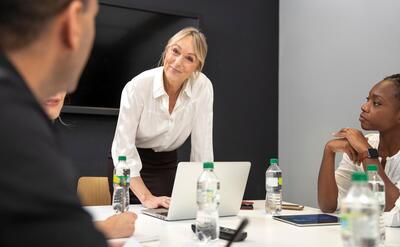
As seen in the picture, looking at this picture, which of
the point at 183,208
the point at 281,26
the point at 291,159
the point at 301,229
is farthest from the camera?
the point at 281,26

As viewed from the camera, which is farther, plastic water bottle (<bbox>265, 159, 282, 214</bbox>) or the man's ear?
plastic water bottle (<bbox>265, 159, 282, 214</bbox>)

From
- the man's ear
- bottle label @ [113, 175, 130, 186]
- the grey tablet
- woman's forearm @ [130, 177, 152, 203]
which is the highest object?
the man's ear

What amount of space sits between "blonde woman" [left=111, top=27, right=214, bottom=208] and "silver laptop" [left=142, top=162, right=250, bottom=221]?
1.82 ft

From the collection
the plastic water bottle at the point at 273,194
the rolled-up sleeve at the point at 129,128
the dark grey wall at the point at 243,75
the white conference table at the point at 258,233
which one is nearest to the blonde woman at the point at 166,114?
the rolled-up sleeve at the point at 129,128

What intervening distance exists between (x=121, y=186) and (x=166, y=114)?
0.55 metres

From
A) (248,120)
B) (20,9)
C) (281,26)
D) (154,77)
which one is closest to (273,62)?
(281,26)

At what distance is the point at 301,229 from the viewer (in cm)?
147

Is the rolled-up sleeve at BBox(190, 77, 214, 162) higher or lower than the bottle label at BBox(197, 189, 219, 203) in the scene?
higher

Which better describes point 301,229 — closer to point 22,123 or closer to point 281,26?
point 22,123

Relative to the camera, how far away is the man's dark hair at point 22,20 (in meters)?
0.54

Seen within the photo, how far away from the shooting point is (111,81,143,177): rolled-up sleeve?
7.04 feet

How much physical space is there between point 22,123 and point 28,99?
1.6 inches

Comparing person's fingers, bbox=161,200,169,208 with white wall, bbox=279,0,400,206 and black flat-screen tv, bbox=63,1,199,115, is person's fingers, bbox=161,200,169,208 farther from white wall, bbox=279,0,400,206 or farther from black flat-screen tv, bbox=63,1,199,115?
white wall, bbox=279,0,400,206

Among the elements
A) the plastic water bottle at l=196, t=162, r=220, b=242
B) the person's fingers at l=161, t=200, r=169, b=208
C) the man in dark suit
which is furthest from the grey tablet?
the man in dark suit
